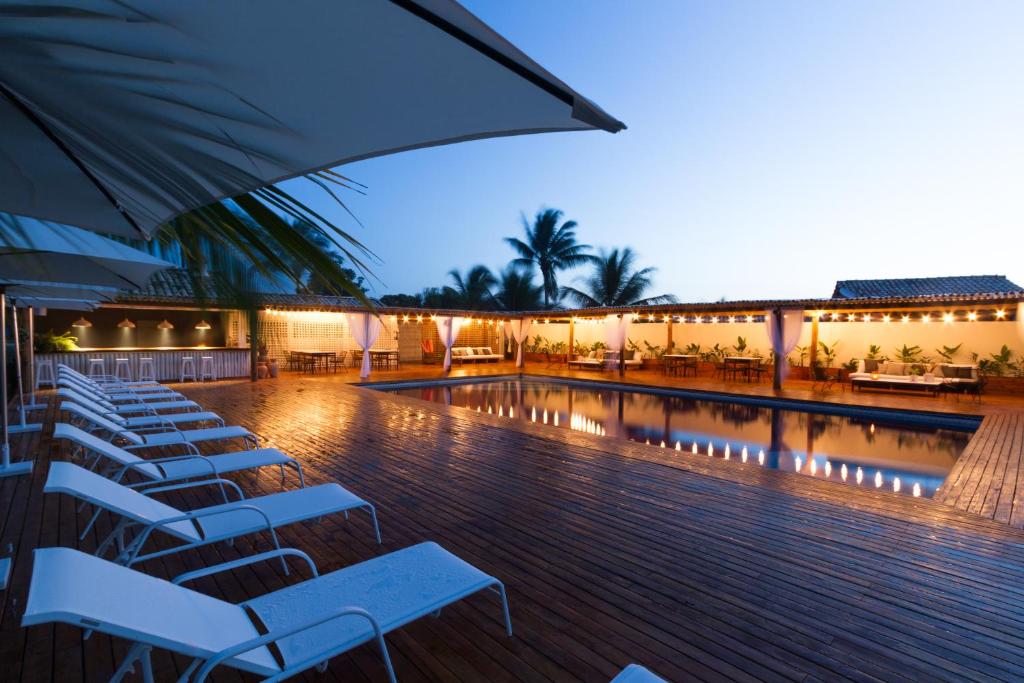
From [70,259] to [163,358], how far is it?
40.1 ft

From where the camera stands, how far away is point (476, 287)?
28.1 metres

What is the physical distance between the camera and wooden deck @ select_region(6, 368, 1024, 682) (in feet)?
7.55

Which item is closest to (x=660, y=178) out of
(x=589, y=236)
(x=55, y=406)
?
(x=589, y=236)

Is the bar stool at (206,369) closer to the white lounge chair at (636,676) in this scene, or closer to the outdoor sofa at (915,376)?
the white lounge chair at (636,676)

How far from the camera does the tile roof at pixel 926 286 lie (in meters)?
18.2

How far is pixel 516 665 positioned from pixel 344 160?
2.22 meters

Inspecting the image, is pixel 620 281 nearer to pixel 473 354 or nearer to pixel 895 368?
pixel 473 354

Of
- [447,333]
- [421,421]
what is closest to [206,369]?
[447,333]

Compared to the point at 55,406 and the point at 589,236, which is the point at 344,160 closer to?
the point at 55,406

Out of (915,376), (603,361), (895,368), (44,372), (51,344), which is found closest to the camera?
(44,372)

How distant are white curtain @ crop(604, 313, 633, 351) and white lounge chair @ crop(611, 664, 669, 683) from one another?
1538 centimetres

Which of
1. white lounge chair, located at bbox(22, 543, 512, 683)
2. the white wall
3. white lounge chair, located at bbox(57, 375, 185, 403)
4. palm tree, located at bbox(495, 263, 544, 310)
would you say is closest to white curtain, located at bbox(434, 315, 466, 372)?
the white wall

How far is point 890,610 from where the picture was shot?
9.04 feet

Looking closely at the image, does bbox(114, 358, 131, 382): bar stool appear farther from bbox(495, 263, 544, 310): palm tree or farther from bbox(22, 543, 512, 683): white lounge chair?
bbox(495, 263, 544, 310): palm tree
